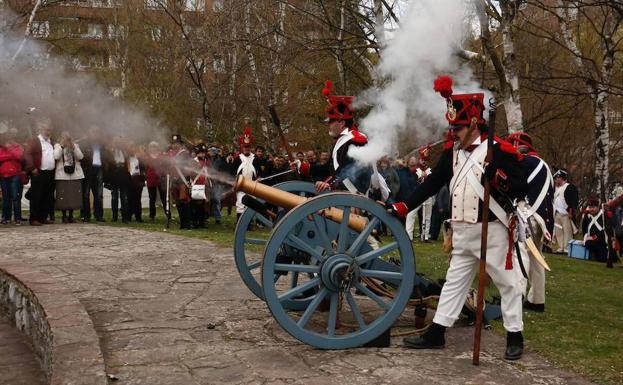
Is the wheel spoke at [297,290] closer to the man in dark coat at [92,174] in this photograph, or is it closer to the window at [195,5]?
the man in dark coat at [92,174]

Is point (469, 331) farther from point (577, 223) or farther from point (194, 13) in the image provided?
point (194, 13)

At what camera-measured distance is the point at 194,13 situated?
24.1m

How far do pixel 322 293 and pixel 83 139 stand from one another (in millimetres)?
8863

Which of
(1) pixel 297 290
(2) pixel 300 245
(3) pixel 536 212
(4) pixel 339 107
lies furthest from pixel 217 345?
(3) pixel 536 212

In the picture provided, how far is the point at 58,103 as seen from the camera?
11.0 metres

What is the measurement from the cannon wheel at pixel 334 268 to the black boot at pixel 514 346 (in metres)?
0.76

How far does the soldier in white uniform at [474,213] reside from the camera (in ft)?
16.4

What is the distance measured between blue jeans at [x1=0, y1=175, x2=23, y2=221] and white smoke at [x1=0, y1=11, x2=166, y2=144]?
3.15 ft

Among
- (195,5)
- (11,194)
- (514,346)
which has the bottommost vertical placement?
(514,346)

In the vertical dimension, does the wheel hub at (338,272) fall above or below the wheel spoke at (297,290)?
above

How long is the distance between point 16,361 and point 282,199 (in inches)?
101

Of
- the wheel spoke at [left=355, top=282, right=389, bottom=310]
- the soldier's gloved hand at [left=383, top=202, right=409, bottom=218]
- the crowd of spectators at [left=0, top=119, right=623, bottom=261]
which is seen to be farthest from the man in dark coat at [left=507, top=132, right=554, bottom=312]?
the crowd of spectators at [left=0, top=119, right=623, bottom=261]

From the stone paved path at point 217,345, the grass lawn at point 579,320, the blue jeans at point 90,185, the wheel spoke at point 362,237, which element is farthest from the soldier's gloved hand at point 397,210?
the blue jeans at point 90,185

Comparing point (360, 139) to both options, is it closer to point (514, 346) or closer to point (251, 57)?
point (514, 346)
